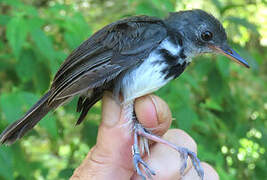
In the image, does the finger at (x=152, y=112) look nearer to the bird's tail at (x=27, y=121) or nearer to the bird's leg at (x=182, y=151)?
the bird's leg at (x=182, y=151)

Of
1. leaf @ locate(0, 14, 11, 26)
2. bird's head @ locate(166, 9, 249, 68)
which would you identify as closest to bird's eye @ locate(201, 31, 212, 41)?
bird's head @ locate(166, 9, 249, 68)

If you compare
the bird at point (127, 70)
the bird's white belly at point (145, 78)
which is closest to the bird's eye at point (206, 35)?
the bird at point (127, 70)

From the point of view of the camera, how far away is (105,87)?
6.06 ft

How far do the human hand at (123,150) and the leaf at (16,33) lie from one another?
1.95ft

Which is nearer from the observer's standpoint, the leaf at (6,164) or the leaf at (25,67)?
the leaf at (6,164)

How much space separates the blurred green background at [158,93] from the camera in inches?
78.2

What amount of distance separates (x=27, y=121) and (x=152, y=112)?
661 millimetres

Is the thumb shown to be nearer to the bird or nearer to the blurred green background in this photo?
the bird

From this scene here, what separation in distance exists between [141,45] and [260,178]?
1521 millimetres

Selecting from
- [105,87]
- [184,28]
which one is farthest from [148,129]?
[184,28]

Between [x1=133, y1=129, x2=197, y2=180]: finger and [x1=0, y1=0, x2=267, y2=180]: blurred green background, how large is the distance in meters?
0.12

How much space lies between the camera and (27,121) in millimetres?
1747

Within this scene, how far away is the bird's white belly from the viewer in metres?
1.66

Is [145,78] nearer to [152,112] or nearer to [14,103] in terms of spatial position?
[152,112]
